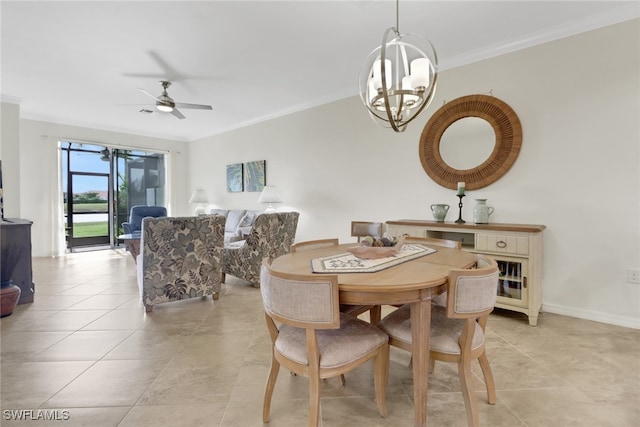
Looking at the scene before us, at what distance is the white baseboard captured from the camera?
→ 7.90 ft

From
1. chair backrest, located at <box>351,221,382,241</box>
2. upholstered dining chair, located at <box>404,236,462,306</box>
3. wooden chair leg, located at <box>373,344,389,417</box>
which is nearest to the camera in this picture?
wooden chair leg, located at <box>373,344,389,417</box>

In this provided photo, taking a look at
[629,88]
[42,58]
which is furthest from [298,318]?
[42,58]

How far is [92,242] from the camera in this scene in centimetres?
644

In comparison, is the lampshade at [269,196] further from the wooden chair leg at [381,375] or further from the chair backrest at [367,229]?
the wooden chair leg at [381,375]

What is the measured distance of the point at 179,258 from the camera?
2916 millimetres

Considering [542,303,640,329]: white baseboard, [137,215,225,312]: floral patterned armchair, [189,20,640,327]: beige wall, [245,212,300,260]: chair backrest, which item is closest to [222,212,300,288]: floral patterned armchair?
[245,212,300,260]: chair backrest

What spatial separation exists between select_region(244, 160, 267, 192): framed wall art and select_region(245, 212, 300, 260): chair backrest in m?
1.92

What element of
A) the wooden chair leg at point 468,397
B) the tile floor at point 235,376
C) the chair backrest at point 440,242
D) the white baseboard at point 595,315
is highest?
the chair backrest at point 440,242

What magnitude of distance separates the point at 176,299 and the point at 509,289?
3146mm

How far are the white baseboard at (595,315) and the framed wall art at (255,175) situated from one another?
14.7 feet

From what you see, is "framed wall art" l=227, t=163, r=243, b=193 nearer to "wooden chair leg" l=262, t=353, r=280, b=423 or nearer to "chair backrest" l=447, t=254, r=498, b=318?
"wooden chair leg" l=262, t=353, r=280, b=423

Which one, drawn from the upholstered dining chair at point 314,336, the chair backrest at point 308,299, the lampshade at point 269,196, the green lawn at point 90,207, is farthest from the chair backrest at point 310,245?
the green lawn at point 90,207

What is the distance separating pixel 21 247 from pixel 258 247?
2.39m

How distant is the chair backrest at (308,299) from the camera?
1.16 metres
